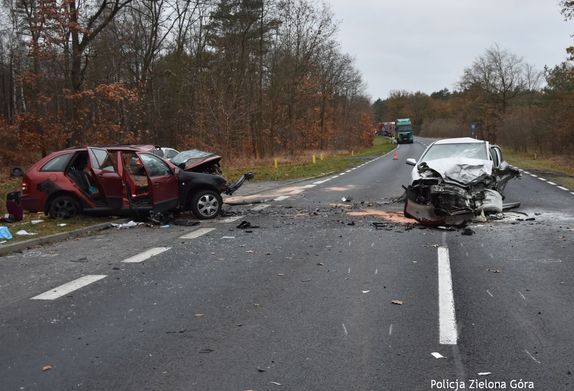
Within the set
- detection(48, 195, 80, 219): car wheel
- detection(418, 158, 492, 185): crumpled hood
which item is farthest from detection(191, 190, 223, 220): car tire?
detection(418, 158, 492, 185): crumpled hood

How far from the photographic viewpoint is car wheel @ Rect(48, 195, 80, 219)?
11.5 m

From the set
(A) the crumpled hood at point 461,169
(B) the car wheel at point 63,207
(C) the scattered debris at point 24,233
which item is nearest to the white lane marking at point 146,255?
(C) the scattered debris at point 24,233

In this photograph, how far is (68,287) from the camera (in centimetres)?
641

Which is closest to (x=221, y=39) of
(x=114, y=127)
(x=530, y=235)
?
(x=114, y=127)

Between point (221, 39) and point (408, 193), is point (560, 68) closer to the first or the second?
point (221, 39)

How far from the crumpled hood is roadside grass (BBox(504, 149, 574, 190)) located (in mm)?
8222

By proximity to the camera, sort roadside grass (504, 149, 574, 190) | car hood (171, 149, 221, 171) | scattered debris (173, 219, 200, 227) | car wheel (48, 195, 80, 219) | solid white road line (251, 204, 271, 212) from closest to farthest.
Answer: scattered debris (173, 219, 200, 227)
car wheel (48, 195, 80, 219)
car hood (171, 149, 221, 171)
solid white road line (251, 204, 271, 212)
roadside grass (504, 149, 574, 190)

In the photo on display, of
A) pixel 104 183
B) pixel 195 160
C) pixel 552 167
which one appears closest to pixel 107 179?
pixel 104 183

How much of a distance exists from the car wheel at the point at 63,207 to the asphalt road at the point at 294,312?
6.37 feet

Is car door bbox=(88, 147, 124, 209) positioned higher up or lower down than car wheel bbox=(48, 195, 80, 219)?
higher up

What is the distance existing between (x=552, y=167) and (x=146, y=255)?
28.4 meters

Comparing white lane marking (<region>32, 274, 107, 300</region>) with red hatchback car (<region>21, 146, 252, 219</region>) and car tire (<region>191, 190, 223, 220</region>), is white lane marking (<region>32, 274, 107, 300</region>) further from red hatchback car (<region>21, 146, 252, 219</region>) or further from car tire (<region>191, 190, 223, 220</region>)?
car tire (<region>191, 190, 223, 220</region>)

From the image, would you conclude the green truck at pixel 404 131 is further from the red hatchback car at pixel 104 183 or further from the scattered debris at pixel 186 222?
the scattered debris at pixel 186 222

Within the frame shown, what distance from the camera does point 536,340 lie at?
14.4 ft
